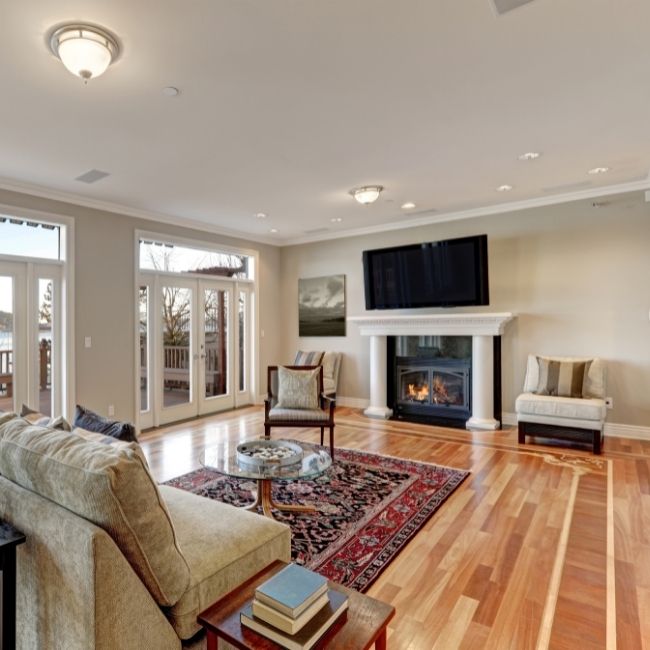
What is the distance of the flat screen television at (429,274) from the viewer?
16.9 feet

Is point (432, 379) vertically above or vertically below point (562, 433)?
above

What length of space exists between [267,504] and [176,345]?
352 centimetres

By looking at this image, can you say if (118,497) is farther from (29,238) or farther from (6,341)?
(29,238)

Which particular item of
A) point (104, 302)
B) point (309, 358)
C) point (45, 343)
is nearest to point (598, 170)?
point (309, 358)

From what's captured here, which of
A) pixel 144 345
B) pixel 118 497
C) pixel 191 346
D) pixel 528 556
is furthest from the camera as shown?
pixel 191 346

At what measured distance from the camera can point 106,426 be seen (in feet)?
7.22

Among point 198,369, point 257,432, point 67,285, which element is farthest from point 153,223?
point 257,432

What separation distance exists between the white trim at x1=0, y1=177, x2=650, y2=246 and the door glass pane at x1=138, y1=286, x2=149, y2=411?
986mm

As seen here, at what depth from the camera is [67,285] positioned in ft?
14.9

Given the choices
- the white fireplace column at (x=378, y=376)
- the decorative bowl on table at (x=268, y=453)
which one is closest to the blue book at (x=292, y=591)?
the decorative bowl on table at (x=268, y=453)

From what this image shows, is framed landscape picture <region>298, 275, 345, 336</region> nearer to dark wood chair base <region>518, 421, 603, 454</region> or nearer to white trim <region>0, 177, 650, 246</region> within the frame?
white trim <region>0, 177, 650, 246</region>

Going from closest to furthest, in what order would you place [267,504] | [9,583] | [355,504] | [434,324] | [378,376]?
[9,583]
[267,504]
[355,504]
[434,324]
[378,376]

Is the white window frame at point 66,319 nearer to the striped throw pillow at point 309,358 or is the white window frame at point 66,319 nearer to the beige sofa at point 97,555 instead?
the striped throw pillow at point 309,358

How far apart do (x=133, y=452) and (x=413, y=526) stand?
2069mm
